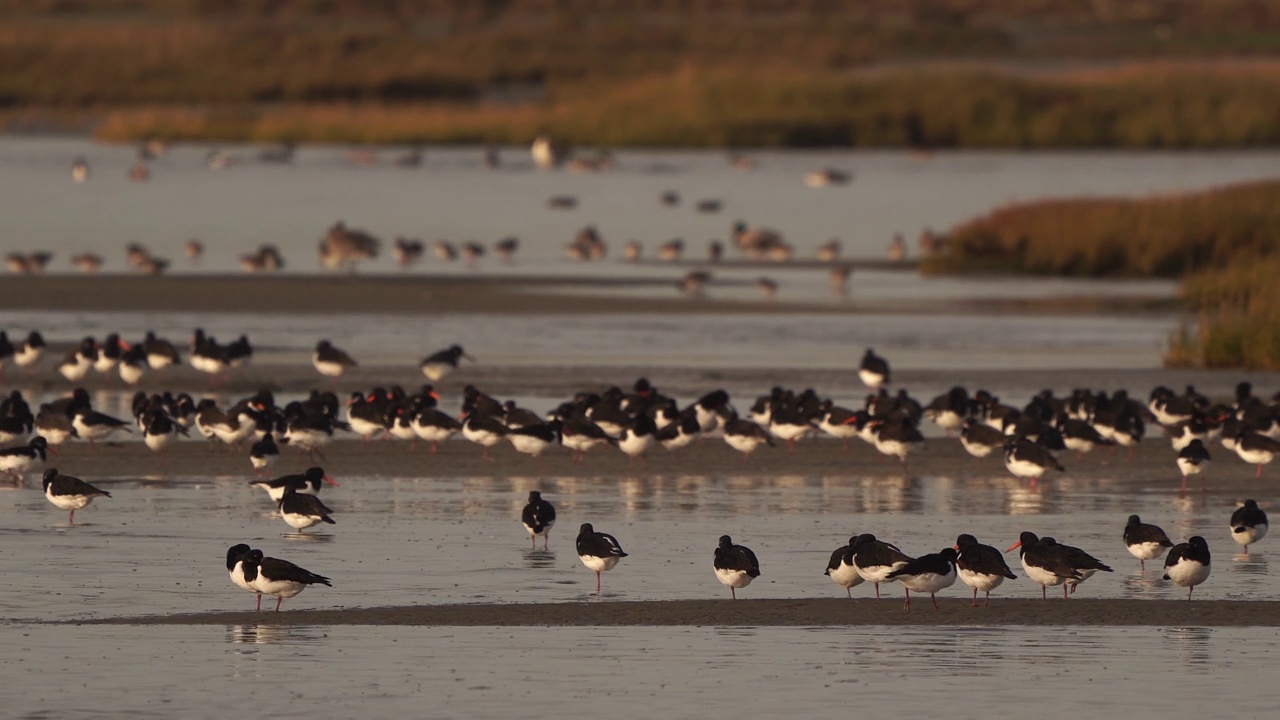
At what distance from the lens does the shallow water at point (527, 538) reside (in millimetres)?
15938

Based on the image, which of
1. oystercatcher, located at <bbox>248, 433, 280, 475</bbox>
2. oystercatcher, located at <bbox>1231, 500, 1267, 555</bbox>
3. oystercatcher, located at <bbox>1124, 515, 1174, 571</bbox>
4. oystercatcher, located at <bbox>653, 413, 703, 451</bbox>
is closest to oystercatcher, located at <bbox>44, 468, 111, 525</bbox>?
oystercatcher, located at <bbox>248, 433, 280, 475</bbox>

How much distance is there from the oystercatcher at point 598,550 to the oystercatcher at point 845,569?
1.29m

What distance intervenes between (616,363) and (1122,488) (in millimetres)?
10505

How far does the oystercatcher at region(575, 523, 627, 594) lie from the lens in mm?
15875

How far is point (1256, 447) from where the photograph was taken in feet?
71.0

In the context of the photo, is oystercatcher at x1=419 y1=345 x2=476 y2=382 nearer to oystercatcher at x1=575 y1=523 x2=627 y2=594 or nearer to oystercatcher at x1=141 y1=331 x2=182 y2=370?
oystercatcher at x1=141 y1=331 x2=182 y2=370

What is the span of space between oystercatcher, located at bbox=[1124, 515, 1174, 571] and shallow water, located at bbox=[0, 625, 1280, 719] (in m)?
1.66

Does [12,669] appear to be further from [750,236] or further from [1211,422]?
[750,236]

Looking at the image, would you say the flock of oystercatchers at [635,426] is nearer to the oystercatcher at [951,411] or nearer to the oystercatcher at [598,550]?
the oystercatcher at [951,411]

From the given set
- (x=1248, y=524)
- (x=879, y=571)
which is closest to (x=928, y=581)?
(x=879, y=571)

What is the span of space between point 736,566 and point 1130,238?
31.1 metres

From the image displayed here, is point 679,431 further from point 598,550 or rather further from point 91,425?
point 598,550

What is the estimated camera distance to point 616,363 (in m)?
31.2

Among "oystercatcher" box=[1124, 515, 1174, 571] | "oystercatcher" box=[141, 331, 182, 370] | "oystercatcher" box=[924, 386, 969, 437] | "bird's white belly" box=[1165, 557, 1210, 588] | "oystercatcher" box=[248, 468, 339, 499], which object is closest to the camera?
"bird's white belly" box=[1165, 557, 1210, 588]
